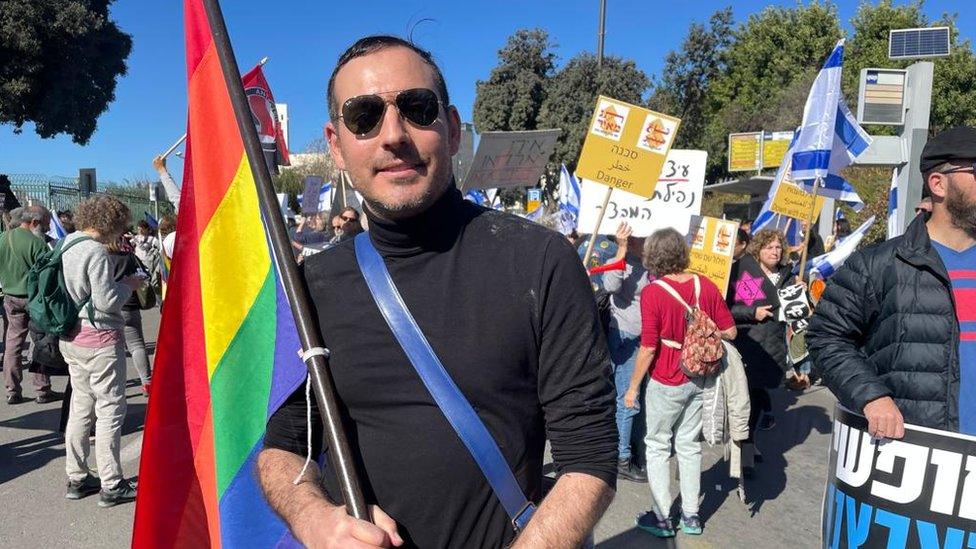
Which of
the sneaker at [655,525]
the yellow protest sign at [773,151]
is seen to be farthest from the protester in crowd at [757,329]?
the yellow protest sign at [773,151]

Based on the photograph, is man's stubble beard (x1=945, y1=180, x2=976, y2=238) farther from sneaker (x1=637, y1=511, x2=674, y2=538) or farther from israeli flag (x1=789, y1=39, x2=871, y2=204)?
israeli flag (x1=789, y1=39, x2=871, y2=204)

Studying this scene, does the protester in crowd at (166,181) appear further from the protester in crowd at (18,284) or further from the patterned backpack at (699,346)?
the protester in crowd at (18,284)

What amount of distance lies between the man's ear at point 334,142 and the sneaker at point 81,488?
451 centimetres

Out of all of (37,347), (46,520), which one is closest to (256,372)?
(46,520)

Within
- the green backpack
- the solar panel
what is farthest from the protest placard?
the green backpack

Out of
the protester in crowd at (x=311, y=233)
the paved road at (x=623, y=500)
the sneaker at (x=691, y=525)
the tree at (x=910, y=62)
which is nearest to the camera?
the paved road at (x=623, y=500)

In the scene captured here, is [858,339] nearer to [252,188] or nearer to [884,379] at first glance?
[884,379]

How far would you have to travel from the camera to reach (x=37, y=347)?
600cm

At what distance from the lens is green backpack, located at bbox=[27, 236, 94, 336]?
4.99m

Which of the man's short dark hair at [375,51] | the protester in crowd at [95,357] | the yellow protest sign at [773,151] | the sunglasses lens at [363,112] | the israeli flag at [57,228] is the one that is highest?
the yellow protest sign at [773,151]

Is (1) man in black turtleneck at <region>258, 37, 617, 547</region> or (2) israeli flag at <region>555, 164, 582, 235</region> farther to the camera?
(2) israeli flag at <region>555, 164, 582, 235</region>

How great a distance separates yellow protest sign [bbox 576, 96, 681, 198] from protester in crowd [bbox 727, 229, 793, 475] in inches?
44.0

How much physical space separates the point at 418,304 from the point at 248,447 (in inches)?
28.2

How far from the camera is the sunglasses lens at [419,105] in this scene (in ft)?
4.87
